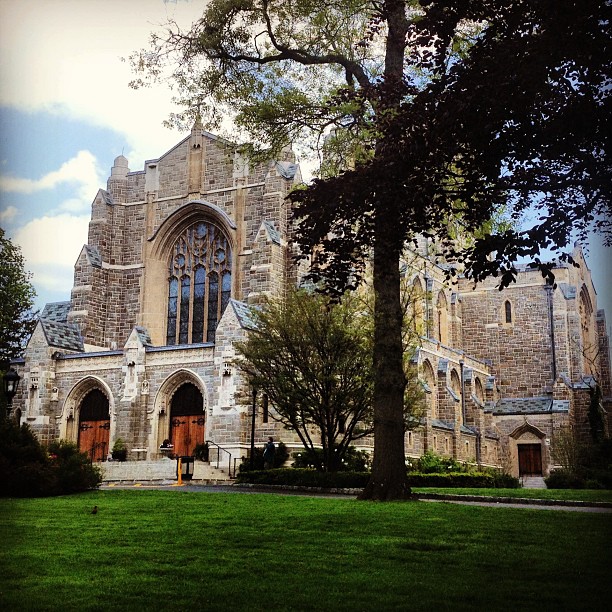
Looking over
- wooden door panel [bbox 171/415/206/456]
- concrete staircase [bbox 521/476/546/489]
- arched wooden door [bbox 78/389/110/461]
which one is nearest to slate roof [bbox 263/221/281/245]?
wooden door panel [bbox 171/415/206/456]

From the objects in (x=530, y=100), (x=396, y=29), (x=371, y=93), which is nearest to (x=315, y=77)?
(x=396, y=29)

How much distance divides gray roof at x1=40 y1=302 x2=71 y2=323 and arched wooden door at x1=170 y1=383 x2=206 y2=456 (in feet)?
36.8

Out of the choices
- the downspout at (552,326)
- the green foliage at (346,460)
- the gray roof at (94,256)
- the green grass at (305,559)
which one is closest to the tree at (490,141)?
the green grass at (305,559)

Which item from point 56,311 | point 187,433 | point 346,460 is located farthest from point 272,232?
point 56,311

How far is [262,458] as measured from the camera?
31.5 meters

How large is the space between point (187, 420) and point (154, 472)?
445cm

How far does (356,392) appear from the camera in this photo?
25.5m

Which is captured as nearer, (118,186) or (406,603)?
(406,603)

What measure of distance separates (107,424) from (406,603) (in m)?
31.4

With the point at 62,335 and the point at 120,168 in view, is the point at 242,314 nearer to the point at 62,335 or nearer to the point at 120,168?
the point at 62,335

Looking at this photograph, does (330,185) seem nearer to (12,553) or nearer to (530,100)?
(530,100)

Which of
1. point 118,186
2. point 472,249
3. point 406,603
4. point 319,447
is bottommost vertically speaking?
point 406,603

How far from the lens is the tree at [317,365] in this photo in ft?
83.0

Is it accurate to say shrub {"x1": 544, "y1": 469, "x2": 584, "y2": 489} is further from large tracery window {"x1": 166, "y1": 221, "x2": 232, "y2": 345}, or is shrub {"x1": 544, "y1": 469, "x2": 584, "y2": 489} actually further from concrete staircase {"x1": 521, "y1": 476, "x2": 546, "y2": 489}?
large tracery window {"x1": 166, "y1": 221, "x2": 232, "y2": 345}
